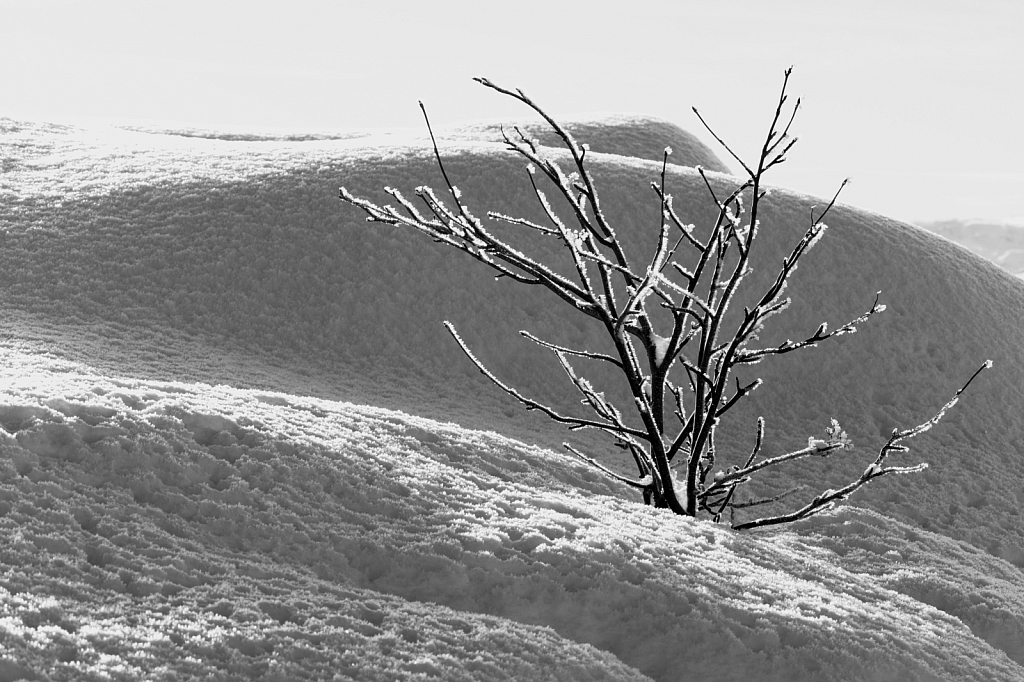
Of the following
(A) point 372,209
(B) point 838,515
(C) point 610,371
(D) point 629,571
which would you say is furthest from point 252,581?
(C) point 610,371

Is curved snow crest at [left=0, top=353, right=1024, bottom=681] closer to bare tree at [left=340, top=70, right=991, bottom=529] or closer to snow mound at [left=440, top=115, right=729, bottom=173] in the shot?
bare tree at [left=340, top=70, right=991, bottom=529]

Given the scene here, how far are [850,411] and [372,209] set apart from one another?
253 inches

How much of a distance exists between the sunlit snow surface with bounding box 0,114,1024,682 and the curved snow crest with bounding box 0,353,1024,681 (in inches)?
0.5

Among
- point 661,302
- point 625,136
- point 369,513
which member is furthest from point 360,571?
point 625,136

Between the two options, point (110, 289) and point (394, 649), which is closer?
point (394, 649)

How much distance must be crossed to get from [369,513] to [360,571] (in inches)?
17.4

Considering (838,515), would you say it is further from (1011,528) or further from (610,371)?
(610,371)

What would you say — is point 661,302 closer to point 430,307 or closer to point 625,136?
point 430,307

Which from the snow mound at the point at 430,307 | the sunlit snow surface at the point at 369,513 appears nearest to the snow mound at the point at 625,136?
the snow mound at the point at 430,307

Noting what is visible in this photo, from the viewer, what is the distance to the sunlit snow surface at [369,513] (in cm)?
335

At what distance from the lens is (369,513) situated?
14.5ft

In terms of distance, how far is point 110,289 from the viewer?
916 centimetres

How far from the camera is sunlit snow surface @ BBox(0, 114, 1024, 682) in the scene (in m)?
3.35

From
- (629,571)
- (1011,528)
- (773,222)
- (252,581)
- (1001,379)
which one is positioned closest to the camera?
(252,581)
